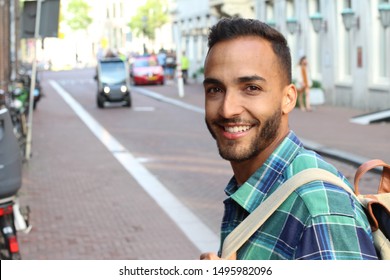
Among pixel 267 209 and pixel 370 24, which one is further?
pixel 370 24

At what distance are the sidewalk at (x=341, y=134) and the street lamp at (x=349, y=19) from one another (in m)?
2.50

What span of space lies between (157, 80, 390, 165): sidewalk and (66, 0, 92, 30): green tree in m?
83.2

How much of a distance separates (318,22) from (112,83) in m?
7.29

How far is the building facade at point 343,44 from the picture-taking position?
26.4 m

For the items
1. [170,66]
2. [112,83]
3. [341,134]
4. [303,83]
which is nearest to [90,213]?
[341,134]

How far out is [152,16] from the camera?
86.1 m

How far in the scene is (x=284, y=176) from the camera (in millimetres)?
1738

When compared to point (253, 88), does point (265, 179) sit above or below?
below

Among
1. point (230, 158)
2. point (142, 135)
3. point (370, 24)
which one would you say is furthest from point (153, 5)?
point (230, 158)

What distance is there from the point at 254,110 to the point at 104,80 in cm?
3054

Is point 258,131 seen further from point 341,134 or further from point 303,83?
point 303,83

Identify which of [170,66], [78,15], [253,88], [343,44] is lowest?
[170,66]

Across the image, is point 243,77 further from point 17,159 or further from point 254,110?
point 17,159
